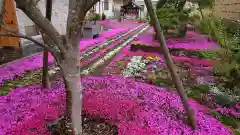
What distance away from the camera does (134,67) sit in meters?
10.9

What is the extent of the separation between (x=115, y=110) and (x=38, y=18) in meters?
2.76

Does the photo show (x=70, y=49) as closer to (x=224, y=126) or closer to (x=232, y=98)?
(x=224, y=126)

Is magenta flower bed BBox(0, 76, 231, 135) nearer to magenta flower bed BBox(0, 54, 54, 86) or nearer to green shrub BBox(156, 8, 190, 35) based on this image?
magenta flower bed BBox(0, 54, 54, 86)

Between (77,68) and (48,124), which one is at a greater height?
(77,68)

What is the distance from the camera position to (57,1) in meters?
17.1

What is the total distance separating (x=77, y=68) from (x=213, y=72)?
24.4 ft

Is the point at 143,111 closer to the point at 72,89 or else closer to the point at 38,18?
the point at 72,89

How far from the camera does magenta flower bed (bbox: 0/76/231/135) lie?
529cm

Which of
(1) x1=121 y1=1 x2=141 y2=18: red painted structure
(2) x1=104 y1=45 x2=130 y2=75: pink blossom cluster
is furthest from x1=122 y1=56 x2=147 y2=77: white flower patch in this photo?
(1) x1=121 y1=1 x2=141 y2=18: red painted structure

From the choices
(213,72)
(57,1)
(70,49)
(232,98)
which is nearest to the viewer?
(70,49)

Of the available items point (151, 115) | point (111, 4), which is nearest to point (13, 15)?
point (151, 115)

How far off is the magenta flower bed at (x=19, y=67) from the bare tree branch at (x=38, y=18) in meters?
4.84

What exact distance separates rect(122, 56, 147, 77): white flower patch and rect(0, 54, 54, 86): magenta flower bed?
3.55 m

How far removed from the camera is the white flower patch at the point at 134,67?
32.7ft
